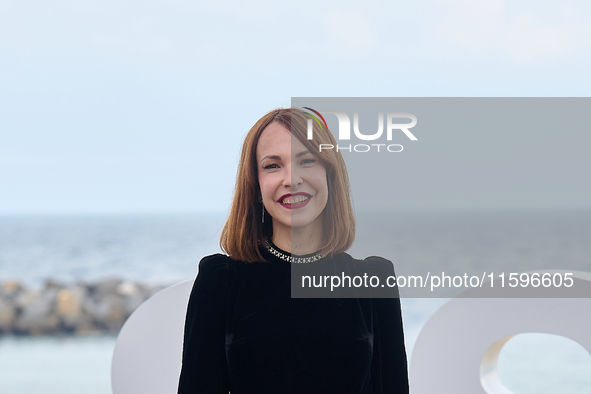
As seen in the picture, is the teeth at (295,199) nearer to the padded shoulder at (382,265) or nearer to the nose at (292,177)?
the nose at (292,177)

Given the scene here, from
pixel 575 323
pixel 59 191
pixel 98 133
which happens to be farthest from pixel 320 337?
pixel 59 191

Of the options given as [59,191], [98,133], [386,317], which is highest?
[98,133]

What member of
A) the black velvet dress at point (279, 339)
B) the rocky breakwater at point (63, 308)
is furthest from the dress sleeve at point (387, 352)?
the rocky breakwater at point (63, 308)

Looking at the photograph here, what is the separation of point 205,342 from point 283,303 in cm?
22

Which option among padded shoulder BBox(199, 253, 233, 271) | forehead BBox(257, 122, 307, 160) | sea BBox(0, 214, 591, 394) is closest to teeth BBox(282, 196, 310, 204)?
forehead BBox(257, 122, 307, 160)

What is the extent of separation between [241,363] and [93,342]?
6.39m

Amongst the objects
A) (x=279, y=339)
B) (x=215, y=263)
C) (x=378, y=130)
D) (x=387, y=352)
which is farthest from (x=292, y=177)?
(x=378, y=130)

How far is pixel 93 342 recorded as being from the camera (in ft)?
23.6

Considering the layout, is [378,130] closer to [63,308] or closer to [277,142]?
[277,142]

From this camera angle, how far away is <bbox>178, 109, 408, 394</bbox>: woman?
1.44 m

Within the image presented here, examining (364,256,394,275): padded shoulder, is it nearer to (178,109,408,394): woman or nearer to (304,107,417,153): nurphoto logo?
(178,109,408,394): woman

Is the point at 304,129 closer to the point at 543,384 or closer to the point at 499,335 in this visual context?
the point at 499,335

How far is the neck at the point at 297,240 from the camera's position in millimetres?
1562

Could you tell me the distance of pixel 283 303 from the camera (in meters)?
1.50
